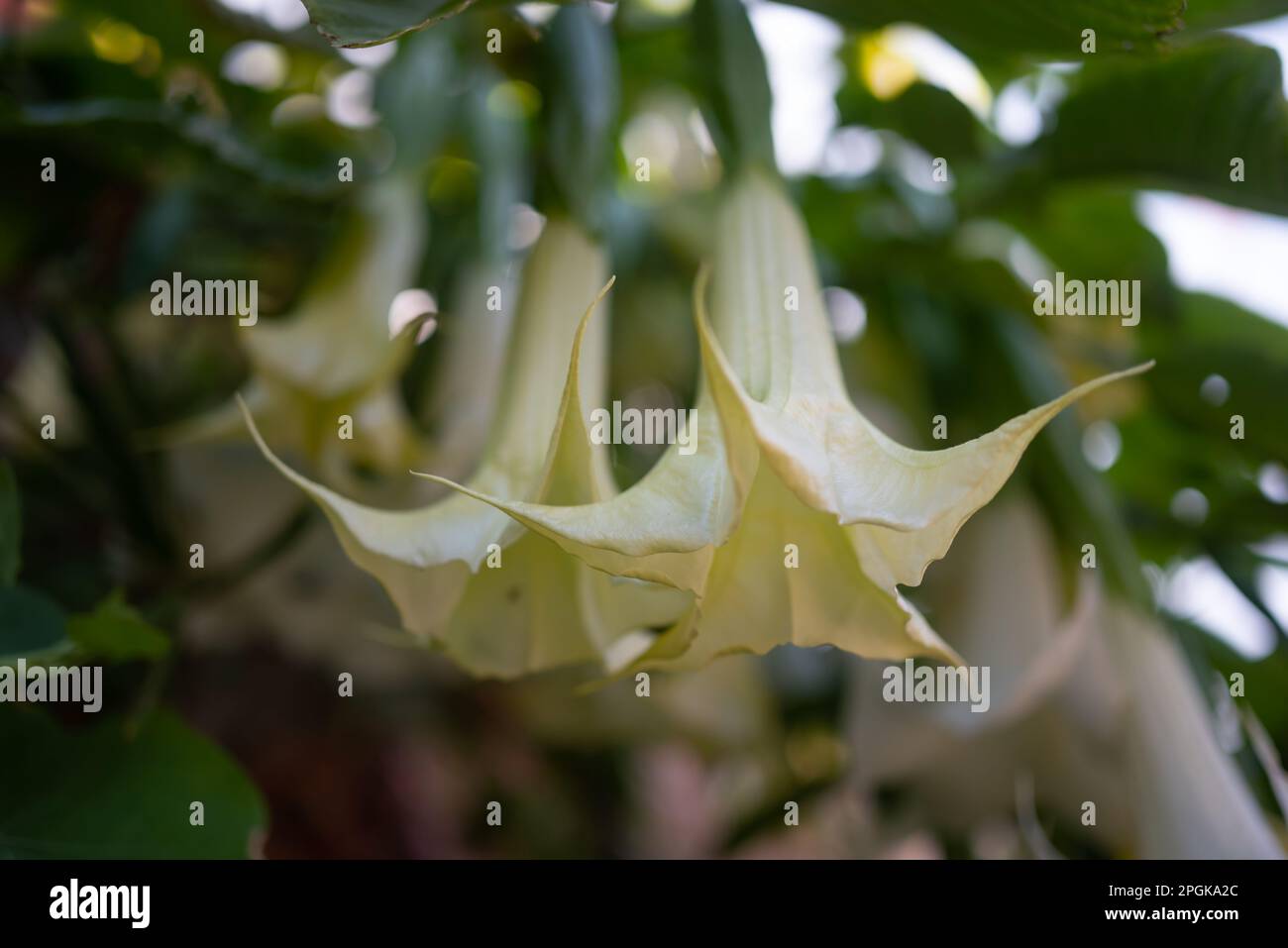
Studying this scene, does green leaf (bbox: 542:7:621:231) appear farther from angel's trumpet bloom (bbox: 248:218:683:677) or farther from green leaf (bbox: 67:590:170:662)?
green leaf (bbox: 67:590:170:662)

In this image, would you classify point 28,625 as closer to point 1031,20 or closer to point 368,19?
point 368,19

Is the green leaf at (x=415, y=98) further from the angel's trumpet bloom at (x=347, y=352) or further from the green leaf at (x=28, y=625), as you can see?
the green leaf at (x=28, y=625)

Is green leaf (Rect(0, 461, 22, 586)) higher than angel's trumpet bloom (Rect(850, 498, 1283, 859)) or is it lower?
higher

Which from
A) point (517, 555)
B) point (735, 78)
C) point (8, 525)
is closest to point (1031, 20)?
point (735, 78)

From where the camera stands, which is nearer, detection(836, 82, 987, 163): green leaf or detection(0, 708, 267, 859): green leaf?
detection(0, 708, 267, 859): green leaf

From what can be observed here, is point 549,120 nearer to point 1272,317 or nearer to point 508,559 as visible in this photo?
point 508,559

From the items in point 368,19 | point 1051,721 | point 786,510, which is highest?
point 368,19

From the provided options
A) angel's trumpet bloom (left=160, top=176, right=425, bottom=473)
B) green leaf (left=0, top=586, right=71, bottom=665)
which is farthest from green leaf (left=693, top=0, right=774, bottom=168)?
green leaf (left=0, top=586, right=71, bottom=665)

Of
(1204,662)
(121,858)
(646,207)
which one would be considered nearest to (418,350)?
(646,207)
